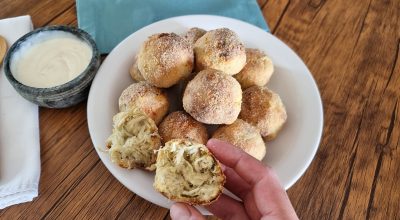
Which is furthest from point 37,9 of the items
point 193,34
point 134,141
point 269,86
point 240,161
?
point 240,161

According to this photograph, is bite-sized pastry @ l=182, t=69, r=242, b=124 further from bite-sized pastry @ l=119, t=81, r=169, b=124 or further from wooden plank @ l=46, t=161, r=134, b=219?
wooden plank @ l=46, t=161, r=134, b=219

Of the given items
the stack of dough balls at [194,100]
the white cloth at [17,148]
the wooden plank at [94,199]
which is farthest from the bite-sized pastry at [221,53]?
the white cloth at [17,148]

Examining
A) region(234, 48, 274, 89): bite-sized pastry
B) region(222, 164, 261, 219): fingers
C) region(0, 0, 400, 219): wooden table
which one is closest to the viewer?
region(222, 164, 261, 219): fingers

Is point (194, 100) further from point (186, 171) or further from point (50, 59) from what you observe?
point (50, 59)

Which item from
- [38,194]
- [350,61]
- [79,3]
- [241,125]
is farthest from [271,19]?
[38,194]

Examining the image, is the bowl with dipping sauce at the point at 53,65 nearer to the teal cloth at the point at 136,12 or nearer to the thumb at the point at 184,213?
the teal cloth at the point at 136,12

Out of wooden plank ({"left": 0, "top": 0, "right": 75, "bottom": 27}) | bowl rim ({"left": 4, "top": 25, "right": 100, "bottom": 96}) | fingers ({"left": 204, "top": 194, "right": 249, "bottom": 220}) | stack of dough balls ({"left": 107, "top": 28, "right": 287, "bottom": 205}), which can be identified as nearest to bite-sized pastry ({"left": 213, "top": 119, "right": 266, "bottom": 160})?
stack of dough balls ({"left": 107, "top": 28, "right": 287, "bottom": 205})

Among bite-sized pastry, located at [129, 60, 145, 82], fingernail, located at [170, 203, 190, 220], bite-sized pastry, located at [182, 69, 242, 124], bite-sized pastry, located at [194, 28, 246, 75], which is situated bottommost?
bite-sized pastry, located at [129, 60, 145, 82]
